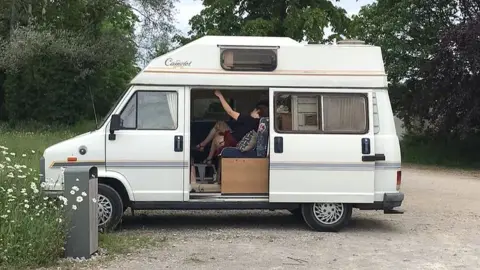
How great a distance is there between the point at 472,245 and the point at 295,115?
10.1ft

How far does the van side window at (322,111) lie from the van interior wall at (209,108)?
1.70 ft

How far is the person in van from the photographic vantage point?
386 inches

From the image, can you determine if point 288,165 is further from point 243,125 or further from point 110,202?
point 110,202

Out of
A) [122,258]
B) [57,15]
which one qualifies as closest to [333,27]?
[57,15]

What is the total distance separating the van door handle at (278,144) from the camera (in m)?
9.18

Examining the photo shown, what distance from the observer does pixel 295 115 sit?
9.36m

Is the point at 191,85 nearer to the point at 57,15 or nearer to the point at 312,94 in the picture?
the point at 312,94

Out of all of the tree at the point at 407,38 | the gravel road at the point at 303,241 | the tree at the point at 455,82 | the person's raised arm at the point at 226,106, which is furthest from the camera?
the tree at the point at 407,38

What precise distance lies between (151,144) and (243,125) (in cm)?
213

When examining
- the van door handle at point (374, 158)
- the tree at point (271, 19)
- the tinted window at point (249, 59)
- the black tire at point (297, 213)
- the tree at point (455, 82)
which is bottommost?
the black tire at point (297, 213)

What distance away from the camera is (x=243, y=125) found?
1065cm

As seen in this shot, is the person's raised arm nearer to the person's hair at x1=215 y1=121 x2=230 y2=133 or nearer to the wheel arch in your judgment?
the person's hair at x1=215 y1=121 x2=230 y2=133

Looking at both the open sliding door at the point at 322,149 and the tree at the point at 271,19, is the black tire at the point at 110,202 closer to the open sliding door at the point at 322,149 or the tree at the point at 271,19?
the open sliding door at the point at 322,149

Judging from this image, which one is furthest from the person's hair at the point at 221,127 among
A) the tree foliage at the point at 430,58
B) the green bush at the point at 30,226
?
the tree foliage at the point at 430,58
